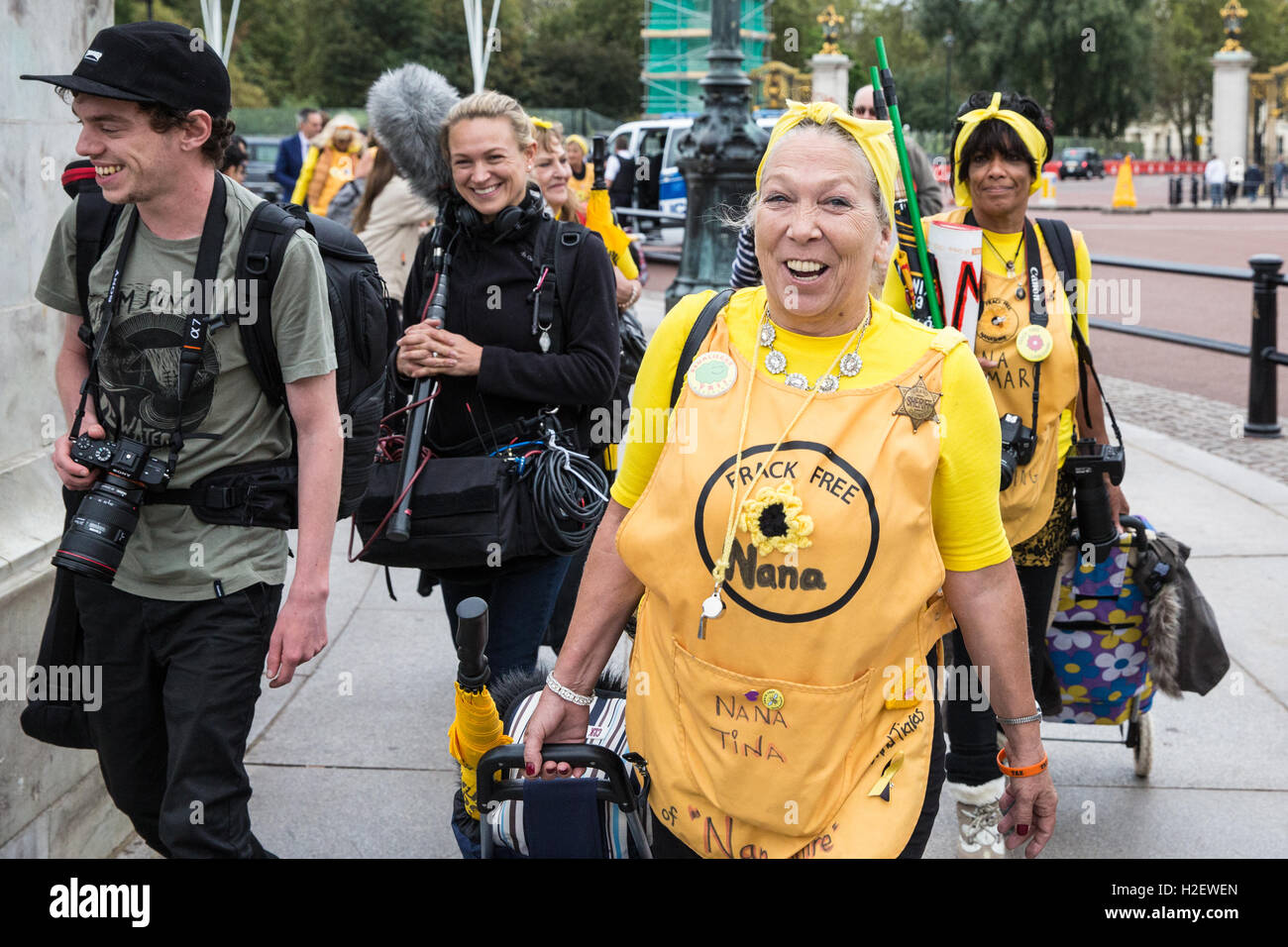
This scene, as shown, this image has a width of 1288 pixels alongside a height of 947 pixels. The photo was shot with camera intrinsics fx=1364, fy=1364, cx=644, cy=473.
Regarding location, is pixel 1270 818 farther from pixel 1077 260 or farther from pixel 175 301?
pixel 175 301

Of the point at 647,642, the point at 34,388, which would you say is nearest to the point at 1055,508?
the point at 647,642

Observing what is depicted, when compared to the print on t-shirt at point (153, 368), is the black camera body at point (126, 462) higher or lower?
lower

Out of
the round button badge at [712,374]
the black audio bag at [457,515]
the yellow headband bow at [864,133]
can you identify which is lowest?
the black audio bag at [457,515]

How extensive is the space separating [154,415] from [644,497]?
110 centimetres

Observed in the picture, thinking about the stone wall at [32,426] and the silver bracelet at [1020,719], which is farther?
the stone wall at [32,426]

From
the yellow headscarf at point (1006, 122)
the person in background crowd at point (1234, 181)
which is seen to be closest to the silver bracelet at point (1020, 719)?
the yellow headscarf at point (1006, 122)

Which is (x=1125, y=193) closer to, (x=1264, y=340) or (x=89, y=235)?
(x=1264, y=340)

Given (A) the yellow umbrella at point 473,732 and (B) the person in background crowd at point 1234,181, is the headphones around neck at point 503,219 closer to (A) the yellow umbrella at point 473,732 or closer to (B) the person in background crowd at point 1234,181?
(A) the yellow umbrella at point 473,732

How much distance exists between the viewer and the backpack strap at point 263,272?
8.86 ft

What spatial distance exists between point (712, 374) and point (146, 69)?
4.20ft

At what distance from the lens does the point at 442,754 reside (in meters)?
4.57

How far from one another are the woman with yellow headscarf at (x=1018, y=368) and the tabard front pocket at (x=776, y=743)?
59.0 inches

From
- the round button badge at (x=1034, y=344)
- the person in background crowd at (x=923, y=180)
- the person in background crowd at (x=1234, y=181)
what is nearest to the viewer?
the round button badge at (x=1034, y=344)

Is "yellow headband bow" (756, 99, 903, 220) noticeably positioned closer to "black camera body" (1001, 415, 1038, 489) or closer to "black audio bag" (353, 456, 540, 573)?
"black camera body" (1001, 415, 1038, 489)
